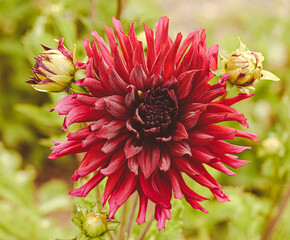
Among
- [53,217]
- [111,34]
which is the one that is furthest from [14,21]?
[111,34]

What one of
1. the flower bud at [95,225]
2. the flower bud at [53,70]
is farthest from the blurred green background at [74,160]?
the flower bud at [53,70]

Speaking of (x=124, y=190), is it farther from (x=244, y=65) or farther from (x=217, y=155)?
(x=244, y=65)

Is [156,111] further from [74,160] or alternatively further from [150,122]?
[74,160]

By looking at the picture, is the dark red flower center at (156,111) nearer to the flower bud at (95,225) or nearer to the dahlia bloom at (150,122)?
the dahlia bloom at (150,122)

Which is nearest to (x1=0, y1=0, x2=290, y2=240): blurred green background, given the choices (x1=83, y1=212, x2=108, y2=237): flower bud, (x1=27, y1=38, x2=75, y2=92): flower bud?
(x1=83, y1=212, x2=108, y2=237): flower bud

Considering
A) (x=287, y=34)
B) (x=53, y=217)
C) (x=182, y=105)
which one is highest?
(x=182, y=105)

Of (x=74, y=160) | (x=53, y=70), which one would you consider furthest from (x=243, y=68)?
(x=74, y=160)
